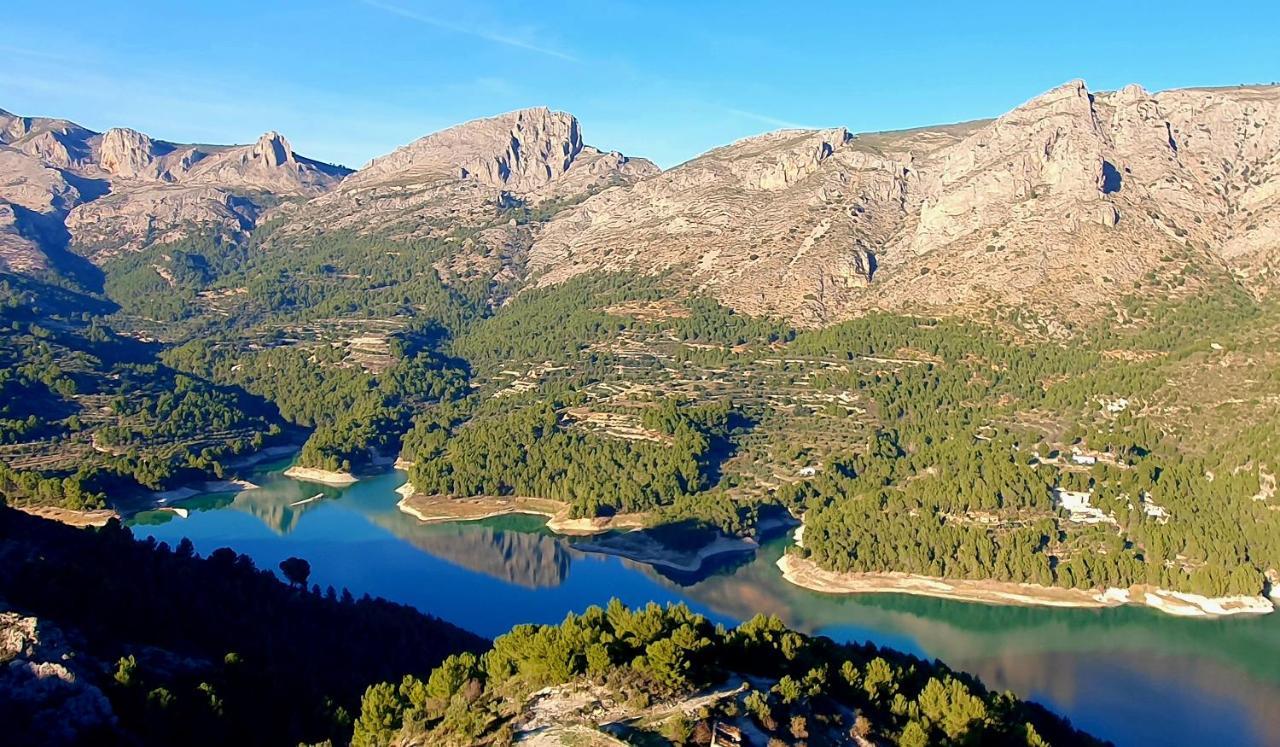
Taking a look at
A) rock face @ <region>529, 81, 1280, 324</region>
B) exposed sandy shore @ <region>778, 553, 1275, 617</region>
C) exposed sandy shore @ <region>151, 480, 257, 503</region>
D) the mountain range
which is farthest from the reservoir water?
rock face @ <region>529, 81, 1280, 324</region>

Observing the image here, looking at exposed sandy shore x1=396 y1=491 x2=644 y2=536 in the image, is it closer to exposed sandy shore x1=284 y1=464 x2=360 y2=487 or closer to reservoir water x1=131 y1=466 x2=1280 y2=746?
reservoir water x1=131 y1=466 x2=1280 y2=746

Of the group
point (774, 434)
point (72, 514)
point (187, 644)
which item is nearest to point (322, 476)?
point (72, 514)

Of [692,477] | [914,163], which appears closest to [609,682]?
[692,477]

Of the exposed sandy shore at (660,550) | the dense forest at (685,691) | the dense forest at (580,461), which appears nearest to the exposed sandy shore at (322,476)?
the dense forest at (580,461)

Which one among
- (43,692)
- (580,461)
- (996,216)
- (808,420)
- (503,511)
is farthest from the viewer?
(996,216)

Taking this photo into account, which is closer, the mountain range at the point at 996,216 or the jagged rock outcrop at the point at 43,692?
the jagged rock outcrop at the point at 43,692

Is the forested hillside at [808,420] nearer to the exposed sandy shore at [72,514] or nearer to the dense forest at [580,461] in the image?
the dense forest at [580,461]

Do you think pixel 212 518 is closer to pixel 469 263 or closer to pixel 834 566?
pixel 834 566

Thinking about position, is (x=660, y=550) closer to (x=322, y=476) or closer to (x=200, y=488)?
(x=322, y=476)
